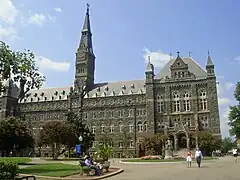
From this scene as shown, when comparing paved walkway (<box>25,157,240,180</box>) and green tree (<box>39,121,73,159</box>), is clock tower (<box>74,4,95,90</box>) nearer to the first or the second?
green tree (<box>39,121,73,159</box>)

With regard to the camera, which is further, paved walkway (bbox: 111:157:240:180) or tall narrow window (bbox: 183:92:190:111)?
tall narrow window (bbox: 183:92:190:111)

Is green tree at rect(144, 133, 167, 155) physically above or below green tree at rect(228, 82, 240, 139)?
below

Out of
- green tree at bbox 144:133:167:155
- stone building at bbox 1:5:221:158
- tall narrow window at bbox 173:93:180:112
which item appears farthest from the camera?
tall narrow window at bbox 173:93:180:112

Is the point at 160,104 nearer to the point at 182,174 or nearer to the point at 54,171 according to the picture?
the point at 54,171

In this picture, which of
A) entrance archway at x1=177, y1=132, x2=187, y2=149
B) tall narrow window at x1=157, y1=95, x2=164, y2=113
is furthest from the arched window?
entrance archway at x1=177, y1=132, x2=187, y2=149

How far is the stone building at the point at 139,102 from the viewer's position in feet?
260

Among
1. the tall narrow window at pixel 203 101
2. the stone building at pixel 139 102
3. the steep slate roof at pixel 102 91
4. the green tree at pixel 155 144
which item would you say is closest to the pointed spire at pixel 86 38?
the stone building at pixel 139 102

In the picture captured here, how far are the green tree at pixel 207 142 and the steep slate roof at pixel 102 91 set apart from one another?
25918mm

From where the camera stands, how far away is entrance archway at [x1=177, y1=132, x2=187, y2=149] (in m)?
76.4

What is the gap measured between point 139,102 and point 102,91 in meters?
15.3

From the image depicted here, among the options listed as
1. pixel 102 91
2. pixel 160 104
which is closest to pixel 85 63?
pixel 102 91

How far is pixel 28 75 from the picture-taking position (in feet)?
103

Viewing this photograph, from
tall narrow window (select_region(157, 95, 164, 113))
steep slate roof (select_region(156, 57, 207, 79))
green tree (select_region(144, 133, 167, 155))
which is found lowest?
green tree (select_region(144, 133, 167, 155))

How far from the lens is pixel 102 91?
327 feet
